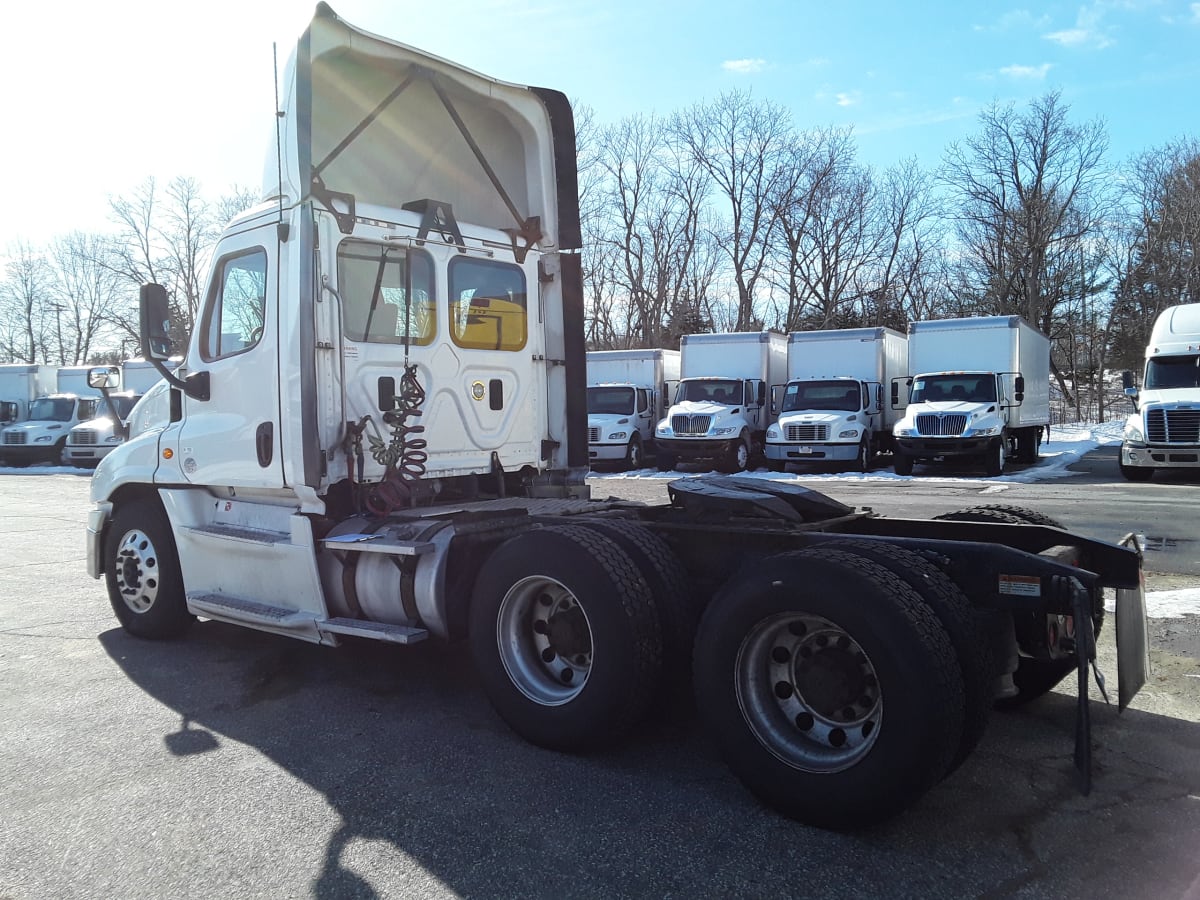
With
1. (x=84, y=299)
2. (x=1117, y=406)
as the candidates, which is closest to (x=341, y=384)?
(x=1117, y=406)

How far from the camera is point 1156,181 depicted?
44.6m

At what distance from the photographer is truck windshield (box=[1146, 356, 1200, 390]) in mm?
17188

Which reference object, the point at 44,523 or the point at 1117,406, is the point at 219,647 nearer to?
the point at 44,523

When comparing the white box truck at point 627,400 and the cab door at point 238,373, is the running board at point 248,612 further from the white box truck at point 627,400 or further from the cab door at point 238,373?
the white box truck at point 627,400

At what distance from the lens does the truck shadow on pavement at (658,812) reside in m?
2.99

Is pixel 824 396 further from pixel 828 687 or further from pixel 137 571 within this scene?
pixel 828 687

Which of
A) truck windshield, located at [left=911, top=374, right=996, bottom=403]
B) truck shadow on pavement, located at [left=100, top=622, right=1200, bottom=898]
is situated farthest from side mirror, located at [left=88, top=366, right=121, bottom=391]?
truck windshield, located at [left=911, top=374, right=996, bottom=403]

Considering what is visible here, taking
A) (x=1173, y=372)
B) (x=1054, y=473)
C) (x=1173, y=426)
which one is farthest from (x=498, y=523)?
(x=1054, y=473)

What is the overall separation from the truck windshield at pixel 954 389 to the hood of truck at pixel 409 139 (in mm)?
16269

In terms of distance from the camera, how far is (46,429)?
1110 inches

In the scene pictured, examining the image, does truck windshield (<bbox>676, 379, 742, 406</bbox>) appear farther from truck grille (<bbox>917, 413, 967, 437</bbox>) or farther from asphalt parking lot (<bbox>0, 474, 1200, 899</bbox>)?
asphalt parking lot (<bbox>0, 474, 1200, 899</bbox>)

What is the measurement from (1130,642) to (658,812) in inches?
81.5

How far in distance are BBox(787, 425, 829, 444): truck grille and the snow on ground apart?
2.76 feet

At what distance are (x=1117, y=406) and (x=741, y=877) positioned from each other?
47894 millimetres
